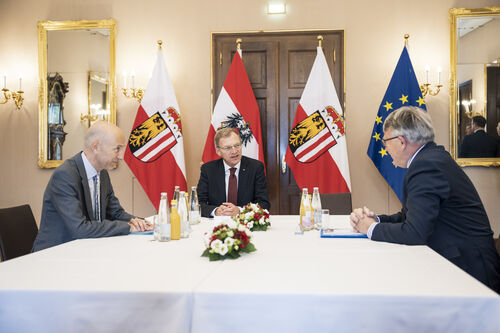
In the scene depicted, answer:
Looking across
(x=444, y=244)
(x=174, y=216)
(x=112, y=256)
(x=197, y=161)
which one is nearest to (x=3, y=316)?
(x=112, y=256)

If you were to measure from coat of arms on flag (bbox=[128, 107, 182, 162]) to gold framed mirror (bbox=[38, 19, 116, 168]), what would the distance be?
0.56 meters

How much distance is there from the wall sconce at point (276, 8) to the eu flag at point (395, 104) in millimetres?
1326

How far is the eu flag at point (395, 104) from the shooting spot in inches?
166

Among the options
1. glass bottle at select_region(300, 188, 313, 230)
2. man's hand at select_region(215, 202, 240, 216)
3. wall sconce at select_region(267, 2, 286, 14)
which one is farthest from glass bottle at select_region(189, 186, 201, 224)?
wall sconce at select_region(267, 2, 286, 14)

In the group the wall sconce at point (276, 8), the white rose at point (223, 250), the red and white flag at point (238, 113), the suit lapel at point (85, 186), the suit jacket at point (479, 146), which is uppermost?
the wall sconce at point (276, 8)

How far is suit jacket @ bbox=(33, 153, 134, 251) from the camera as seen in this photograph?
218cm

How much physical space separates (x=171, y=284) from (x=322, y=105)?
336 cm

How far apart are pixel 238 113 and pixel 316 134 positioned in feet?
2.68

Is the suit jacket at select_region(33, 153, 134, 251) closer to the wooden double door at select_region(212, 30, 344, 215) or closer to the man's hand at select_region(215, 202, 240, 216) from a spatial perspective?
the man's hand at select_region(215, 202, 240, 216)

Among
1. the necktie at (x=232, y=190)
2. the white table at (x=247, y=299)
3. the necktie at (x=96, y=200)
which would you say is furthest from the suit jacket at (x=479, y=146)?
the necktie at (x=96, y=200)

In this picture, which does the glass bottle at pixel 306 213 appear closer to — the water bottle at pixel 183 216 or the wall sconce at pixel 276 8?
the water bottle at pixel 183 216

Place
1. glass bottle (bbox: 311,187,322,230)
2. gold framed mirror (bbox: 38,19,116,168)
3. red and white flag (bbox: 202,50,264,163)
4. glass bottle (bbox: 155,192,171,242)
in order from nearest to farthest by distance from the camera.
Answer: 1. glass bottle (bbox: 155,192,171,242)
2. glass bottle (bbox: 311,187,322,230)
3. red and white flag (bbox: 202,50,264,163)
4. gold framed mirror (bbox: 38,19,116,168)

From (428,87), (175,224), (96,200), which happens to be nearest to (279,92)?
(428,87)

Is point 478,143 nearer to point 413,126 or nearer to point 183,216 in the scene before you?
point 413,126
